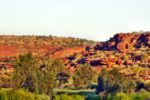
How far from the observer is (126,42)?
593 feet

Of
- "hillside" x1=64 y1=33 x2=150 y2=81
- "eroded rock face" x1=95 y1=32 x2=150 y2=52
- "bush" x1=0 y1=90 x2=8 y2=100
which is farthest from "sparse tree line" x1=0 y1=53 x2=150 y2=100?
"eroded rock face" x1=95 y1=32 x2=150 y2=52

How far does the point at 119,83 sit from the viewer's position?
101 m

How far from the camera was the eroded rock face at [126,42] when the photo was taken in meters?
177

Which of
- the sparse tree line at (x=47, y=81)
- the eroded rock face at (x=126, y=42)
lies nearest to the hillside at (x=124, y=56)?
the eroded rock face at (x=126, y=42)

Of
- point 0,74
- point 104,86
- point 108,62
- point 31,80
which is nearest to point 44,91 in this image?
point 31,80

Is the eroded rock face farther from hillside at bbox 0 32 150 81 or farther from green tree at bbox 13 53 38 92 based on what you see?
green tree at bbox 13 53 38 92

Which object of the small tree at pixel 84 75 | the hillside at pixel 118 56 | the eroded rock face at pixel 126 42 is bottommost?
the small tree at pixel 84 75

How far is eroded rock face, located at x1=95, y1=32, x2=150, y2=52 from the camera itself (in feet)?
582

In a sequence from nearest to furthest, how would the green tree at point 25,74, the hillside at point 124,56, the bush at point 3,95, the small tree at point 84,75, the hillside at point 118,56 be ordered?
1. the bush at point 3,95
2. the green tree at point 25,74
3. the small tree at point 84,75
4. the hillside at point 124,56
5. the hillside at point 118,56

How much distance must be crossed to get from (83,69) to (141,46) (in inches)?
2096

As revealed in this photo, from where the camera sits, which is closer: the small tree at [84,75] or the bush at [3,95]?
the bush at [3,95]

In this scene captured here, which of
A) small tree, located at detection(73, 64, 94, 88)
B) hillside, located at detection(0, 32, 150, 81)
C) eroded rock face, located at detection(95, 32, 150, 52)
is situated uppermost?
eroded rock face, located at detection(95, 32, 150, 52)

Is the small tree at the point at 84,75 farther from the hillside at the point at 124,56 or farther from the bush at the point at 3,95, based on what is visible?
the bush at the point at 3,95

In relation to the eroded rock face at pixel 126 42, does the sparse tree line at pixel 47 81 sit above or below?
below
